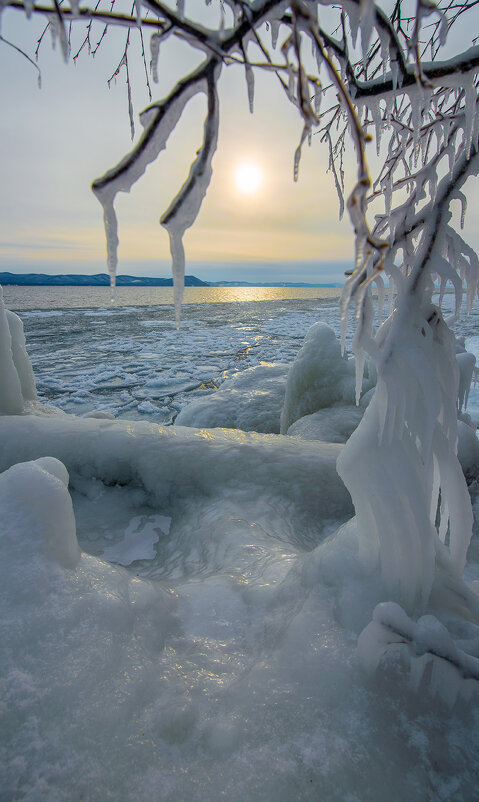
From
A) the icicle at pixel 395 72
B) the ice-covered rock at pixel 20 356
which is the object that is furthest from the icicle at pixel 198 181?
the ice-covered rock at pixel 20 356

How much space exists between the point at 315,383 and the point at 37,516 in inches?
163

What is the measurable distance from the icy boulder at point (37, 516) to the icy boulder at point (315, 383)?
3.84 metres

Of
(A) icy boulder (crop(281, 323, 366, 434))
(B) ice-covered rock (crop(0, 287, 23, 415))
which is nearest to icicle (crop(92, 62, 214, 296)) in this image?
(B) ice-covered rock (crop(0, 287, 23, 415))

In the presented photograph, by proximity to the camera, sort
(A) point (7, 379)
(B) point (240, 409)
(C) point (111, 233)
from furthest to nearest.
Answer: (B) point (240, 409) → (A) point (7, 379) → (C) point (111, 233)

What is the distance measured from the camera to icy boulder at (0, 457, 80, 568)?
1548 millimetres

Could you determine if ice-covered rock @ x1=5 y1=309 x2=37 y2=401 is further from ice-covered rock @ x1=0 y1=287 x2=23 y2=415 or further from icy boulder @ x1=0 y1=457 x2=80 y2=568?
icy boulder @ x1=0 y1=457 x2=80 y2=568

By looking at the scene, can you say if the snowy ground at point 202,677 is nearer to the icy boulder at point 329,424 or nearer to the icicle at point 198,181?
the icicle at point 198,181

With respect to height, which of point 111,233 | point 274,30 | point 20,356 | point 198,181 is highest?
point 274,30

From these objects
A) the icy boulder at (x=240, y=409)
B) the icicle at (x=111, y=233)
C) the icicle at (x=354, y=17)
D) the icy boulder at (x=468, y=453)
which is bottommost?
the icy boulder at (x=240, y=409)

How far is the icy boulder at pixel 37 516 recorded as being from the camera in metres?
1.55

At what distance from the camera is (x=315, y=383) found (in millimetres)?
5207

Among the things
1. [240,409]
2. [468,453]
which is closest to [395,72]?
[468,453]

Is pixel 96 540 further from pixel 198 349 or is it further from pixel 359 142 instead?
pixel 198 349

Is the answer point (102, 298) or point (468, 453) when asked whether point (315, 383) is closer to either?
point (468, 453)
